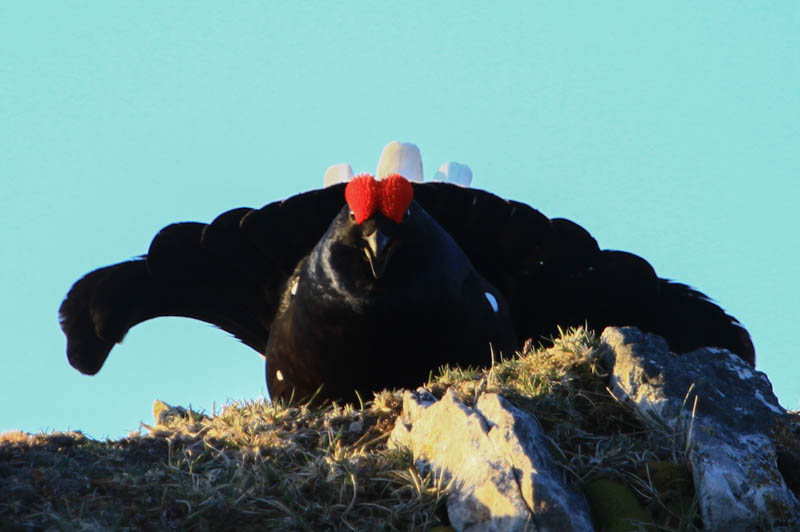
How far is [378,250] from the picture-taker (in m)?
5.65

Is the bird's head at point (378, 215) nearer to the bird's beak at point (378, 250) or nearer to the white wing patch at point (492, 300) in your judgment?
the bird's beak at point (378, 250)

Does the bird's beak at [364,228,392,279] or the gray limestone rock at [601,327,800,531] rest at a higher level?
the bird's beak at [364,228,392,279]

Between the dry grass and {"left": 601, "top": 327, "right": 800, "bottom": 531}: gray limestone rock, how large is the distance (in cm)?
7

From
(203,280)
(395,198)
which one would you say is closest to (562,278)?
(395,198)

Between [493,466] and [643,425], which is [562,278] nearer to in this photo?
[643,425]

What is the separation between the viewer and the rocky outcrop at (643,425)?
351 centimetres

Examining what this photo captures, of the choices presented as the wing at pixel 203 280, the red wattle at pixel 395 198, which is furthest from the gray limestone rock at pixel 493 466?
the wing at pixel 203 280

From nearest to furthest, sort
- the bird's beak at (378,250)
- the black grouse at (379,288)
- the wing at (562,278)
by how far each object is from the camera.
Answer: the bird's beak at (378,250)
the black grouse at (379,288)
the wing at (562,278)

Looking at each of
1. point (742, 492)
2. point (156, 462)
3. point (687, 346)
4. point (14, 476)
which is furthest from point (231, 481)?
point (687, 346)

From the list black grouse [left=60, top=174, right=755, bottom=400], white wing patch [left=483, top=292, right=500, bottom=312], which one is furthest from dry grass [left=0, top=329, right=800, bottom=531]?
white wing patch [left=483, top=292, right=500, bottom=312]

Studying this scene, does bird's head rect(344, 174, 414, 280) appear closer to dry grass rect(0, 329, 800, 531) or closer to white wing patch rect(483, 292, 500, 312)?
white wing patch rect(483, 292, 500, 312)

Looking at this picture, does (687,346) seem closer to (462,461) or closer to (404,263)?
(404,263)

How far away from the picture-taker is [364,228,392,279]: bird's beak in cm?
566

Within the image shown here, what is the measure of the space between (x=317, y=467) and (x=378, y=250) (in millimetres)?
1982
